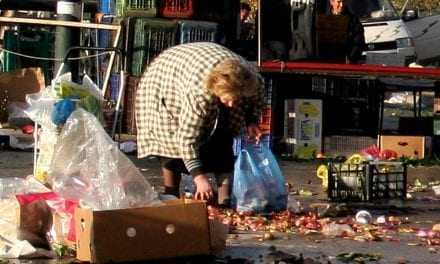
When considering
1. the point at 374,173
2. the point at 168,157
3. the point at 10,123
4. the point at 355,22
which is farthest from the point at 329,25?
the point at 168,157

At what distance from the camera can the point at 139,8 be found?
14.8 metres

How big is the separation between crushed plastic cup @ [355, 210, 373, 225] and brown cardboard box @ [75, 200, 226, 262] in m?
2.04

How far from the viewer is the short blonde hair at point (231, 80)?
668cm

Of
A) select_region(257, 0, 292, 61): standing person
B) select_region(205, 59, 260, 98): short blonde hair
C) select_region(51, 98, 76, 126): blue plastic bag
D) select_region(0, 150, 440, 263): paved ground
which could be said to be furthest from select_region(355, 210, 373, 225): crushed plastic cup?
select_region(257, 0, 292, 61): standing person

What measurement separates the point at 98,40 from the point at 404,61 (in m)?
6.02

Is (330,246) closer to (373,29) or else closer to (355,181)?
(355,181)

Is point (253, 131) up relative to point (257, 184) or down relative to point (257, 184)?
up

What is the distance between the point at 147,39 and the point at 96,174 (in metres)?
8.54

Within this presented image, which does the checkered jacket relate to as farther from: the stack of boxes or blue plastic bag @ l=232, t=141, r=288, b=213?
the stack of boxes

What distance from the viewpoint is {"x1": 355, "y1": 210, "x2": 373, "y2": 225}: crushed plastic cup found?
776 cm

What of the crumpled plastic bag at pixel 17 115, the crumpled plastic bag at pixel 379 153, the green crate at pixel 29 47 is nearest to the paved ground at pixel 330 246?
the crumpled plastic bag at pixel 379 153

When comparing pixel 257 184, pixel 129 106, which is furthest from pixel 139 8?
pixel 257 184

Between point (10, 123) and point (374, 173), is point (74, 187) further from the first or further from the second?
point (10, 123)

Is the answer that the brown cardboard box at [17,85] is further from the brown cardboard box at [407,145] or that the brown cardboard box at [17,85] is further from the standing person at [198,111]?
the standing person at [198,111]
